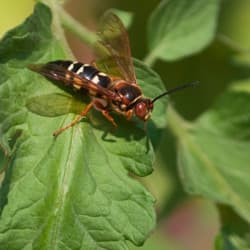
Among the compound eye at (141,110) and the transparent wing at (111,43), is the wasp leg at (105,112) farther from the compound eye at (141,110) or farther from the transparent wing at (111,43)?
the transparent wing at (111,43)

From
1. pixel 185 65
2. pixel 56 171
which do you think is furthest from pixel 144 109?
pixel 185 65

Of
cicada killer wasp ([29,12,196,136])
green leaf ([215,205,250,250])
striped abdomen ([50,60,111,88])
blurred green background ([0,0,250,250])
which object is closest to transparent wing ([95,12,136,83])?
cicada killer wasp ([29,12,196,136])

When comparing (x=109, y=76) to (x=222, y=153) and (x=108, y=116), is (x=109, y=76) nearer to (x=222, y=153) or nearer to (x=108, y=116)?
(x=108, y=116)

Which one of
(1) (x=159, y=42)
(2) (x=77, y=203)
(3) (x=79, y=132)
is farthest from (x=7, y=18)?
A: (2) (x=77, y=203)

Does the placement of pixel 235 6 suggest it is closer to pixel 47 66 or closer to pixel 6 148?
pixel 47 66

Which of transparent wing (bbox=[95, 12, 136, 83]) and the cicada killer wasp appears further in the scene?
transparent wing (bbox=[95, 12, 136, 83])

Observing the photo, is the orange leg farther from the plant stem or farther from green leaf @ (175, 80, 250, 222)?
green leaf @ (175, 80, 250, 222)

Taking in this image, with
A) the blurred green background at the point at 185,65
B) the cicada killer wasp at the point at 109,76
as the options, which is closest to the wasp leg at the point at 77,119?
the cicada killer wasp at the point at 109,76
